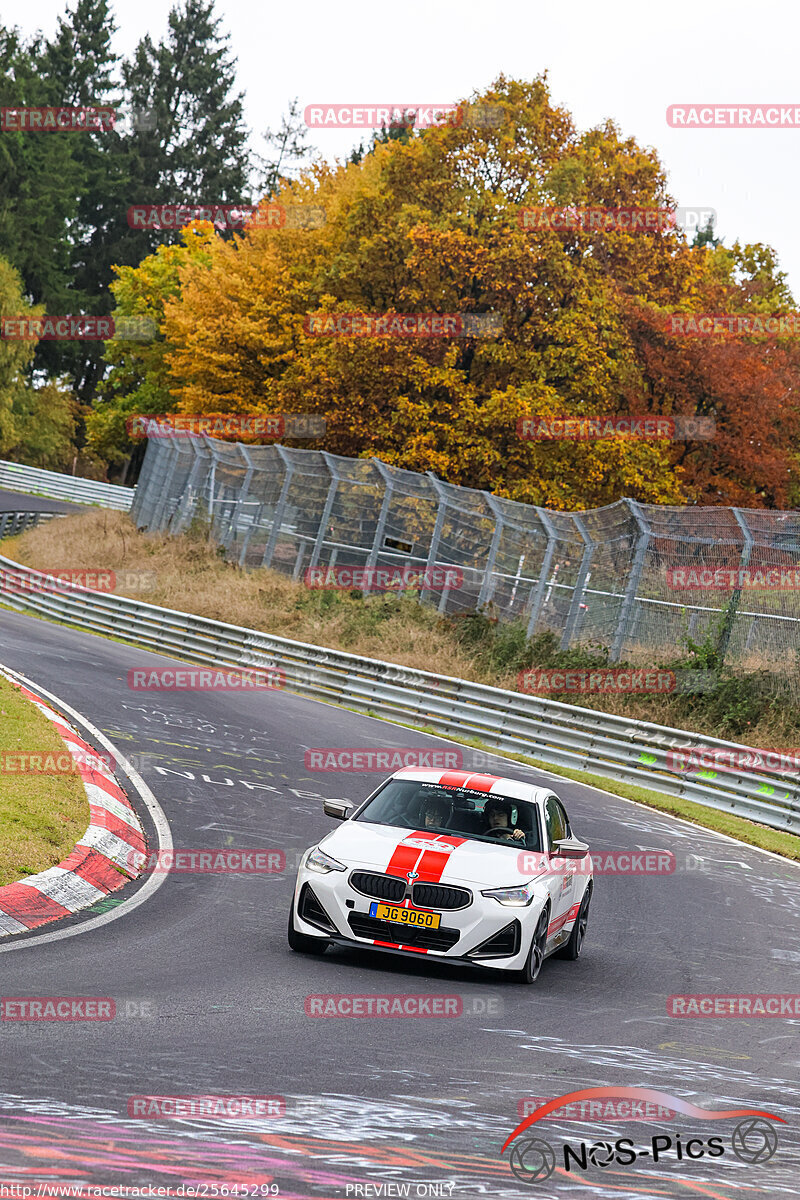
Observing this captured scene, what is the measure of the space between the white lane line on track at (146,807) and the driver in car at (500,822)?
8.74 feet

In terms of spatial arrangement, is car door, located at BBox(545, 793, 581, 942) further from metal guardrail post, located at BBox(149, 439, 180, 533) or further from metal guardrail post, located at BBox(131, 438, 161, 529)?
metal guardrail post, located at BBox(131, 438, 161, 529)

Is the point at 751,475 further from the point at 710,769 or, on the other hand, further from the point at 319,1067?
the point at 319,1067

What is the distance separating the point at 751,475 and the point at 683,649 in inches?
674

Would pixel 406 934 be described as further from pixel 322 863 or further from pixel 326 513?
pixel 326 513

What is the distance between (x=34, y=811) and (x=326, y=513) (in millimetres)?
20745

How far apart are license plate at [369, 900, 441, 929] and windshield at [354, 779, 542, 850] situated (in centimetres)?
104

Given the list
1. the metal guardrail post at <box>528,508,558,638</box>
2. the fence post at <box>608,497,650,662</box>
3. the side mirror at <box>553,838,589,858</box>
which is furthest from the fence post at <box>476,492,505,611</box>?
the side mirror at <box>553,838,589,858</box>

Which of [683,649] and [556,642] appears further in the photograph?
[556,642]

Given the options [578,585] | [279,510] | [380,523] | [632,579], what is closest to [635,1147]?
[632,579]

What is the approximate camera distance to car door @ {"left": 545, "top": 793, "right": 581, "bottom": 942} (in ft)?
31.7

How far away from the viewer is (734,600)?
22.7 metres

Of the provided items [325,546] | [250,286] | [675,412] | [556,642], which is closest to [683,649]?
[556,642]

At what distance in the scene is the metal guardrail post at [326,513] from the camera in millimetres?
31531

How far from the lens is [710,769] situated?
66.6 ft
